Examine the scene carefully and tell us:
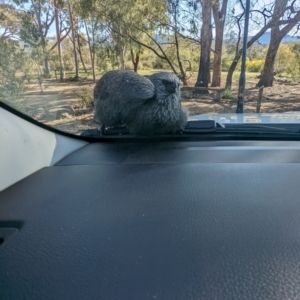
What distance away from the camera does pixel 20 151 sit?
1.62 m

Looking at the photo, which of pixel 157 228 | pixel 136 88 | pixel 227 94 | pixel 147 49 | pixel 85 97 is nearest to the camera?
pixel 157 228

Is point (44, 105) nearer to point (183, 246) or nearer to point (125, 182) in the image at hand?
point (125, 182)

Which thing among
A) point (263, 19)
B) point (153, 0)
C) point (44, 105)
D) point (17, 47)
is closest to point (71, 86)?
point (44, 105)

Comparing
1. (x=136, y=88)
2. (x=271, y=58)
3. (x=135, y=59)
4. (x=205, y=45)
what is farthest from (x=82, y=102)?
(x=271, y=58)

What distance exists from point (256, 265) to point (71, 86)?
243 cm

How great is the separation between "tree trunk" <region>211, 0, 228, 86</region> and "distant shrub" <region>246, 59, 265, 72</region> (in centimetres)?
26

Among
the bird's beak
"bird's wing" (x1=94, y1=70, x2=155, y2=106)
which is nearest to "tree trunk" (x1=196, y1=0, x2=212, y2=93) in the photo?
the bird's beak

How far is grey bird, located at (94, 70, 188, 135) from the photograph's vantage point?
1.96 m

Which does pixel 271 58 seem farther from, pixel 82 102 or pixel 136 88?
pixel 82 102

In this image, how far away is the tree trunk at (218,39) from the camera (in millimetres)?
2779

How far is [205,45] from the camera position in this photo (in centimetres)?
292

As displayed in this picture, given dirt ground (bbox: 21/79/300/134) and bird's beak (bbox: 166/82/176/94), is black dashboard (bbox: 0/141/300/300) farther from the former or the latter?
dirt ground (bbox: 21/79/300/134)

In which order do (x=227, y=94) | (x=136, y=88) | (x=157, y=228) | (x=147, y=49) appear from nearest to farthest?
1. (x=157, y=228)
2. (x=136, y=88)
3. (x=147, y=49)
4. (x=227, y=94)

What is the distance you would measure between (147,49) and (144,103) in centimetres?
105
